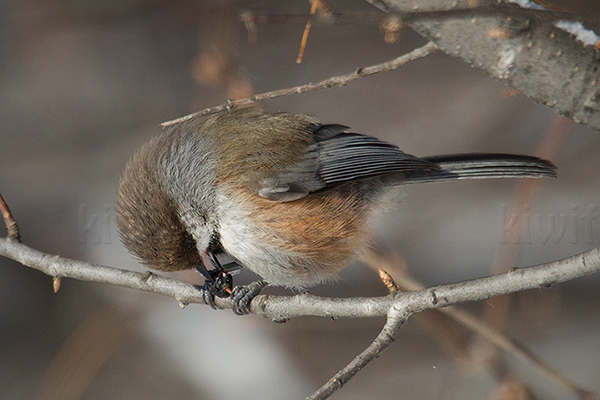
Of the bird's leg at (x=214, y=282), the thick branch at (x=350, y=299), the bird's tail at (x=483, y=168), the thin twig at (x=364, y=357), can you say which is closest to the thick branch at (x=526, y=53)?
the thick branch at (x=350, y=299)

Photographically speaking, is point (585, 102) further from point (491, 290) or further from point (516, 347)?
point (516, 347)

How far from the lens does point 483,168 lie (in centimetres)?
264

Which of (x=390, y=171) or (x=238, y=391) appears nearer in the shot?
(x=390, y=171)

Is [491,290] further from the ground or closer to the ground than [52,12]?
further from the ground

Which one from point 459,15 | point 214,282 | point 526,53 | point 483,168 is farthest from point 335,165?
point 459,15

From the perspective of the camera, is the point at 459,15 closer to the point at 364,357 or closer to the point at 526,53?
the point at 526,53

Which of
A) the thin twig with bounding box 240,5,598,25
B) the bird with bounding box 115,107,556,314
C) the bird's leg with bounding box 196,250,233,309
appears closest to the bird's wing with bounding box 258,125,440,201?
the bird with bounding box 115,107,556,314

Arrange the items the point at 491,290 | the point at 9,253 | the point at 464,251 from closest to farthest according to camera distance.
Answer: the point at 491,290, the point at 9,253, the point at 464,251

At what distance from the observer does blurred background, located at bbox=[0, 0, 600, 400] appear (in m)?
3.97

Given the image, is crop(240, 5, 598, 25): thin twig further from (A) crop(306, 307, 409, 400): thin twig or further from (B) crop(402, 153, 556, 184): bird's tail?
(B) crop(402, 153, 556, 184): bird's tail

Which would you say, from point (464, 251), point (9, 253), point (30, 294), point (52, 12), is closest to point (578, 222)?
point (464, 251)

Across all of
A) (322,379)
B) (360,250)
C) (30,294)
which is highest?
(360,250)

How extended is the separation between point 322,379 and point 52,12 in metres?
3.91

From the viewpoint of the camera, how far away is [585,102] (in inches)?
69.3
